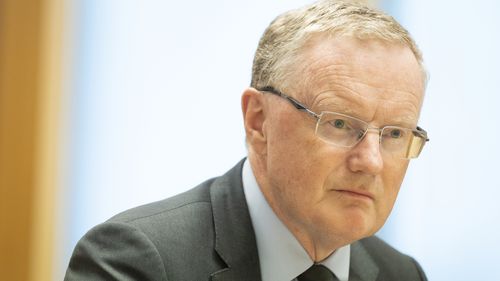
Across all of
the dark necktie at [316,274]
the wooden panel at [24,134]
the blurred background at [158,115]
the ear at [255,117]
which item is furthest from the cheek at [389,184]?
the wooden panel at [24,134]

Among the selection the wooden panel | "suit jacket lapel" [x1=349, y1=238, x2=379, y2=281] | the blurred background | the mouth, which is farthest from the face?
the wooden panel

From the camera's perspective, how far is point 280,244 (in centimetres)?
207

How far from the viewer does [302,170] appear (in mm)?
1947

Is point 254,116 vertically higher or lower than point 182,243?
higher

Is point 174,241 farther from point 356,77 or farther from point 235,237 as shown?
point 356,77

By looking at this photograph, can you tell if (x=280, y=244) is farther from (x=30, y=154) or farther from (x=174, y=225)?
(x=30, y=154)

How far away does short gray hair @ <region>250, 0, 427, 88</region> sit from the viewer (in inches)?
78.5

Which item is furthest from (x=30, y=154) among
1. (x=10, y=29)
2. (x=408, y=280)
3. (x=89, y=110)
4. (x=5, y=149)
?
(x=408, y=280)

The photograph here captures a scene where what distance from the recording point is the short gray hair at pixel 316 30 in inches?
78.5

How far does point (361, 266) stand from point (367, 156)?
531 millimetres

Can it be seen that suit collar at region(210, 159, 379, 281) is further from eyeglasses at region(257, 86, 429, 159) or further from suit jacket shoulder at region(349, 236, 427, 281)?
eyeglasses at region(257, 86, 429, 159)

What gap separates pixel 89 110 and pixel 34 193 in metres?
0.50

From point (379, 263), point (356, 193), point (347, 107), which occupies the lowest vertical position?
point (379, 263)

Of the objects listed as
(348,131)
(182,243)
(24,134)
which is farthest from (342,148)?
(24,134)
